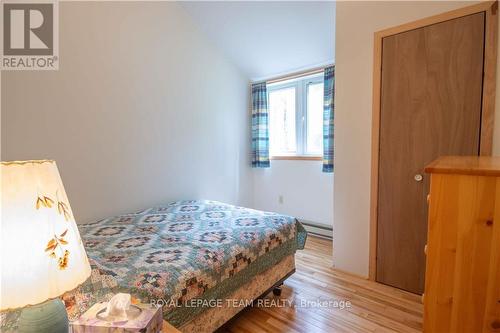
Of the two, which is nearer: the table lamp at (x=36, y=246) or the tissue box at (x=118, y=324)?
the table lamp at (x=36, y=246)

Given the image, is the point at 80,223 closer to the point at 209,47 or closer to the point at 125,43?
the point at 125,43

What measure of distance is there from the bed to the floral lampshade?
0.62 metres

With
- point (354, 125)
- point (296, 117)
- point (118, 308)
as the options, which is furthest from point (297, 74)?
point (118, 308)

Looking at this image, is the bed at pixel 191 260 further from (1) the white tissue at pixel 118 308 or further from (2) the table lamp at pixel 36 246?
(2) the table lamp at pixel 36 246

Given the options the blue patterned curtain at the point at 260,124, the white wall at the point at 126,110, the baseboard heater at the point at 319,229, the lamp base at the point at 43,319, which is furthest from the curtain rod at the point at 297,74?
the lamp base at the point at 43,319

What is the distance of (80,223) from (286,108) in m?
2.71

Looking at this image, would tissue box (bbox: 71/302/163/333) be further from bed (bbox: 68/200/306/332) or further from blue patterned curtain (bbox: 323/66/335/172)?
blue patterned curtain (bbox: 323/66/335/172)

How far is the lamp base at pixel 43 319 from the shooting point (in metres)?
0.58

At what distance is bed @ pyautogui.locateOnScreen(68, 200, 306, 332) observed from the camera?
1.17 meters

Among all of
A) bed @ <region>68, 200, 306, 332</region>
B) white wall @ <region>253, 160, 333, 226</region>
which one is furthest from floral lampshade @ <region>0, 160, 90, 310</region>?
white wall @ <region>253, 160, 333, 226</region>

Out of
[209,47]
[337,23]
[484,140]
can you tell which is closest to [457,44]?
[484,140]

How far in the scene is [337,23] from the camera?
7.25 feet

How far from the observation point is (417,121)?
6.18ft

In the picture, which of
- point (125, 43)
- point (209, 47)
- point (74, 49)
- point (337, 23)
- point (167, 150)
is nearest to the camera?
point (74, 49)
